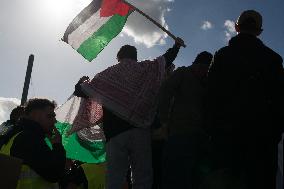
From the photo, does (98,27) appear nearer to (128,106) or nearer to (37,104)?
(128,106)

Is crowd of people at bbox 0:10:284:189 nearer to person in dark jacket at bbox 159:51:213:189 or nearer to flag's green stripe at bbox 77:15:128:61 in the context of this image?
person in dark jacket at bbox 159:51:213:189

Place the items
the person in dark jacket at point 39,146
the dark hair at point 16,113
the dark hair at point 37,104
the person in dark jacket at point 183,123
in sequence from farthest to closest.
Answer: the dark hair at point 16,113 < the dark hair at point 37,104 < the person in dark jacket at point 39,146 < the person in dark jacket at point 183,123

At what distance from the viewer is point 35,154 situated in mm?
4398

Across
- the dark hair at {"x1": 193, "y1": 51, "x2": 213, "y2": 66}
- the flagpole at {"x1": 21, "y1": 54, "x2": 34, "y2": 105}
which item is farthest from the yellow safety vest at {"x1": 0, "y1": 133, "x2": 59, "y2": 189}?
the flagpole at {"x1": 21, "y1": 54, "x2": 34, "y2": 105}

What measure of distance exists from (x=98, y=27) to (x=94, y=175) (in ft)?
7.48

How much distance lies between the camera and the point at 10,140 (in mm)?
4582

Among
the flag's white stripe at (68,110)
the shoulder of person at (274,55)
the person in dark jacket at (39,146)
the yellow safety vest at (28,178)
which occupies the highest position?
the flag's white stripe at (68,110)

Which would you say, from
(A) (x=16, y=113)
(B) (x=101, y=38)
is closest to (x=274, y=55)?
(B) (x=101, y=38)

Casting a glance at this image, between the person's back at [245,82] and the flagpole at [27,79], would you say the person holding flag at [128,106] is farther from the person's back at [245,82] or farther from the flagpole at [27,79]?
the flagpole at [27,79]

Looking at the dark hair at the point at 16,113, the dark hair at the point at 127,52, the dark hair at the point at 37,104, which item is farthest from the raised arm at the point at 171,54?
the dark hair at the point at 16,113

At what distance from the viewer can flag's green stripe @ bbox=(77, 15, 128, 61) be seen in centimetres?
712

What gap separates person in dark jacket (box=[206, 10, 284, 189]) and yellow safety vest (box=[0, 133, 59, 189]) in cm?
182

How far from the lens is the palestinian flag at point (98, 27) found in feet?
23.5

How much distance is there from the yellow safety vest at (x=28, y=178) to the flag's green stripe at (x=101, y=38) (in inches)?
111
